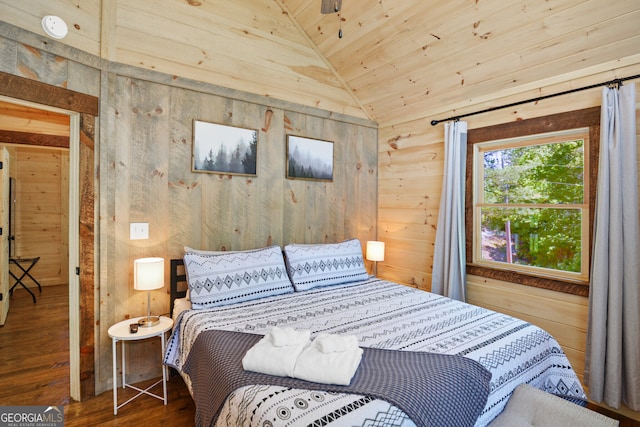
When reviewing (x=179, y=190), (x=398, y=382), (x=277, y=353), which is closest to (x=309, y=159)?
(x=179, y=190)

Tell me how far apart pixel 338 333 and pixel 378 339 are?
0.22 m

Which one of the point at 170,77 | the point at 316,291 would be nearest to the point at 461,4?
the point at 170,77

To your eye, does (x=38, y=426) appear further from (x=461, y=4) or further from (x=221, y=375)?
(x=461, y=4)

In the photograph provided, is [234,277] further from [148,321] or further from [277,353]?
[277,353]

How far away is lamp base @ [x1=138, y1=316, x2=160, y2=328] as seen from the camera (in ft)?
7.26

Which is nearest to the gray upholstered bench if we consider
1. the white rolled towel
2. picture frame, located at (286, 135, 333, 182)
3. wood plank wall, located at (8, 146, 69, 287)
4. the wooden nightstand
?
the white rolled towel

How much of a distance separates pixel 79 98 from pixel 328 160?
2.17m

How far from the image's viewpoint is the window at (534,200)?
2.36 meters

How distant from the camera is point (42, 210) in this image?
516cm

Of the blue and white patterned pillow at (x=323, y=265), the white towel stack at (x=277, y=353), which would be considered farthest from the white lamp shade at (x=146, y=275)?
the white towel stack at (x=277, y=353)

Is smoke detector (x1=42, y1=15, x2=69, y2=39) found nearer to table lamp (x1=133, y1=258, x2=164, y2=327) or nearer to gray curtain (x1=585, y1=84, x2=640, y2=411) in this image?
table lamp (x1=133, y1=258, x2=164, y2=327)

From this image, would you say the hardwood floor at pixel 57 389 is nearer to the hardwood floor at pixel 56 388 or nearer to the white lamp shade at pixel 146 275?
the hardwood floor at pixel 56 388

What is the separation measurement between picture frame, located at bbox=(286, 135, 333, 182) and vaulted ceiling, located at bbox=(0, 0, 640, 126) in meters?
0.41

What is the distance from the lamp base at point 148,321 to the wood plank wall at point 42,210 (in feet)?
13.6
